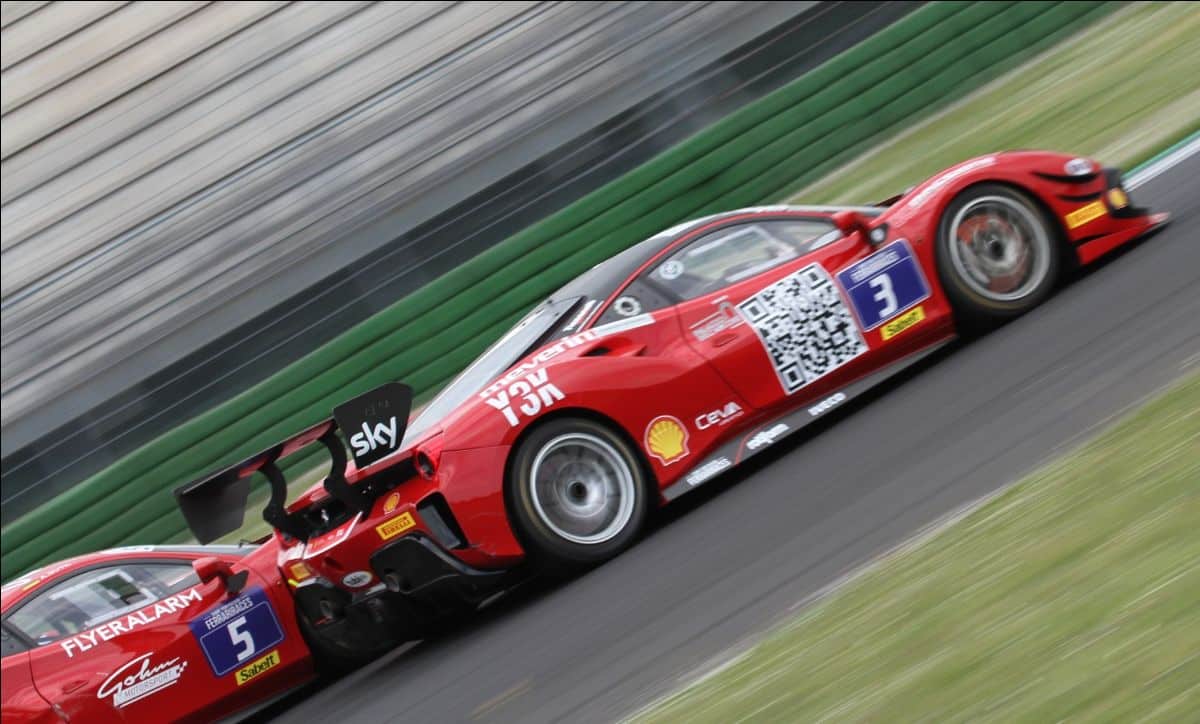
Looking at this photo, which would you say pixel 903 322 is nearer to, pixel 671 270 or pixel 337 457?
pixel 671 270

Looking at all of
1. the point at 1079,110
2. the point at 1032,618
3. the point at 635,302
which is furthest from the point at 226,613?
the point at 1079,110

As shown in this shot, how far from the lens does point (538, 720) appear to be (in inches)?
207

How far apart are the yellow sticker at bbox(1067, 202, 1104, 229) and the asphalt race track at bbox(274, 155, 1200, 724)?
0.89ft

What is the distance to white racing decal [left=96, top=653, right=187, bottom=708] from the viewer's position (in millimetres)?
7531

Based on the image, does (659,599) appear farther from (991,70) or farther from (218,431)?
(991,70)

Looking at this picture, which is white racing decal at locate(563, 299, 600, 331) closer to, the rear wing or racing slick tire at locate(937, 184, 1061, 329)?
the rear wing

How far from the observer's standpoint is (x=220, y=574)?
766 centimetres

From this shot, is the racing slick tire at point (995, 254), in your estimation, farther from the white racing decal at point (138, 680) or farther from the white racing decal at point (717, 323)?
the white racing decal at point (138, 680)

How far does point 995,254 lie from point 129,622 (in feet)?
15.0

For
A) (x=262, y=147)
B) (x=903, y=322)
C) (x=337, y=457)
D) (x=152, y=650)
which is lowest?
(x=903, y=322)

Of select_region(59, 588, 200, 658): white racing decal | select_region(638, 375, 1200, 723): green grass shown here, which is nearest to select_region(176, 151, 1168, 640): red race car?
select_region(59, 588, 200, 658): white racing decal

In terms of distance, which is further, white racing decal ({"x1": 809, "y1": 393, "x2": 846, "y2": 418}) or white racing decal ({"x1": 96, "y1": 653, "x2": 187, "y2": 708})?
white racing decal ({"x1": 96, "y1": 653, "x2": 187, "y2": 708})

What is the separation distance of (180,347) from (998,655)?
12220mm

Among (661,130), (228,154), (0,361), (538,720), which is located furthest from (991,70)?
(538,720)
